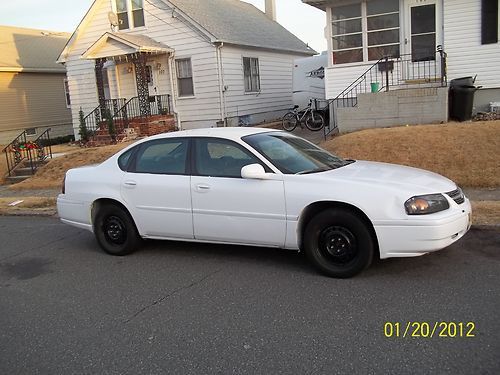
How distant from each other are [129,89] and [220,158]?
52.9 ft

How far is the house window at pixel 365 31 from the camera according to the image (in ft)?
49.1

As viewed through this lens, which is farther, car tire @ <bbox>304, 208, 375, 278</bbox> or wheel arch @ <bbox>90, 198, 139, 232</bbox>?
wheel arch @ <bbox>90, 198, 139, 232</bbox>

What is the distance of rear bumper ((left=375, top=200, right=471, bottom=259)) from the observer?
188 inches

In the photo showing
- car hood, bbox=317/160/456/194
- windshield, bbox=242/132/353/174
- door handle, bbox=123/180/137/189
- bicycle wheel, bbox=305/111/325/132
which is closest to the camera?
car hood, bbox=317/160/456/194

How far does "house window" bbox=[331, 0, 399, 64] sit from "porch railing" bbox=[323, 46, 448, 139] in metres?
0.45

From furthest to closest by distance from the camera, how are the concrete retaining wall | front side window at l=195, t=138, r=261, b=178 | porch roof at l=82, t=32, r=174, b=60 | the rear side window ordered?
1. porch roof at l=82, t=32, r=174, b=60
2. the concrete retaining wall
3. the rear side window
4. front side window at l=195, t=138, r=261, b=178

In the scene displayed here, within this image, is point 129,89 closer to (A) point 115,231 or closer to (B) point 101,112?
(B) point 101,112

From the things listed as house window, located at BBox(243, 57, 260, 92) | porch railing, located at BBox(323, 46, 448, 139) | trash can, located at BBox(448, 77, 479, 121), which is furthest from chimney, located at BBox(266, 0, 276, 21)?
trash can, located at BBox(448, 77, 479, 121)

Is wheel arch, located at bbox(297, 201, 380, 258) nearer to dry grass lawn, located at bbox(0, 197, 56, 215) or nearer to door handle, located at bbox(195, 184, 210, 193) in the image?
door handle, located at bbox(195, 184, 210, 193)

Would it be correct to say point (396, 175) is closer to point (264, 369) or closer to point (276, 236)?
point (276, 236)

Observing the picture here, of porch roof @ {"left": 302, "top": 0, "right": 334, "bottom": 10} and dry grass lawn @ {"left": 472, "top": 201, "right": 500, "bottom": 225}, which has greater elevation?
porch roof @ {"left": 302, "top": 0, "right": 334, "bottom": 10}

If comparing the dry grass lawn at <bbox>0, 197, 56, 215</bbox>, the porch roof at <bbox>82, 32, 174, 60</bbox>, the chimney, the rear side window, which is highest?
the chimney
